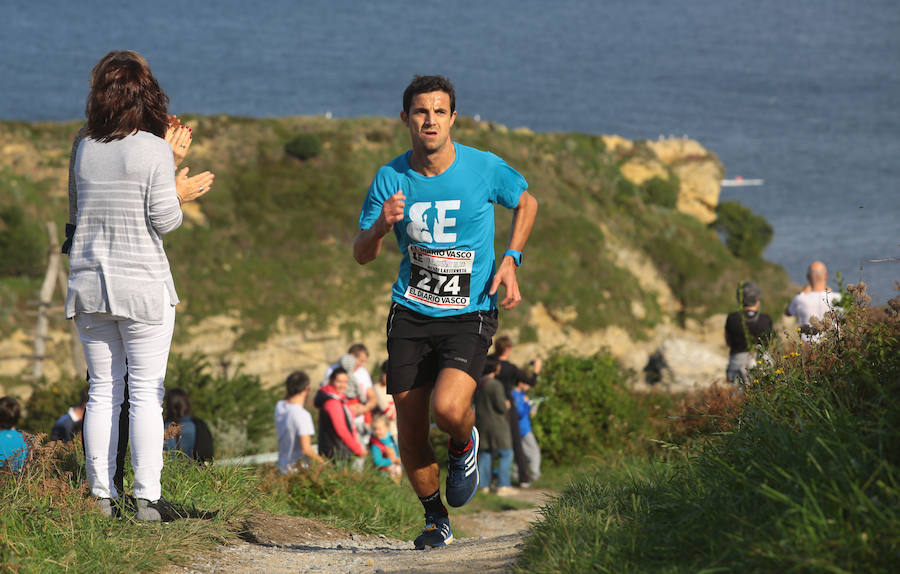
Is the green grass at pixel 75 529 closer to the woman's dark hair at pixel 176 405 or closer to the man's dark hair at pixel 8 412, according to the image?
the man's dark hair at pixel 8 412

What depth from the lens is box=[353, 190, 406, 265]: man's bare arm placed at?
4617mm

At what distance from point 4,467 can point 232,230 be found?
45.3 meters

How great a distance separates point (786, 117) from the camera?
193 m

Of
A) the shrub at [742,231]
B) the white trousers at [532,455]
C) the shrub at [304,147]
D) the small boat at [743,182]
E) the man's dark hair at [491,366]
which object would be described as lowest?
the white trousers at [532,455]

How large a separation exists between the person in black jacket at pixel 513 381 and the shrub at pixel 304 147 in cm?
4445

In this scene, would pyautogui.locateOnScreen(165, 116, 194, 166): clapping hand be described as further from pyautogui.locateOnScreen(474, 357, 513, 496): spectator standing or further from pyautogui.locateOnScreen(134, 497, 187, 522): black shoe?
pyautogui.locateOnScreen(474, 357, 513, 496): spectator standing

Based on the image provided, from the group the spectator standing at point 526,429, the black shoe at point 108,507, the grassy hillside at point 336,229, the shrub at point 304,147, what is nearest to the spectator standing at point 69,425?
the black shoe at point 108,507

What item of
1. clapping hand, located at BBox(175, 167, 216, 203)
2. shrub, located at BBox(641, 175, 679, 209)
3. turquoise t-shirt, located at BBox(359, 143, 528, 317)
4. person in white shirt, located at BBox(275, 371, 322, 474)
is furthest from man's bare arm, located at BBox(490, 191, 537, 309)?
shrub, located at BBox(641, 175, 679, 209)

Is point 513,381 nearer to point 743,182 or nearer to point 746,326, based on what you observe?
point 746,326

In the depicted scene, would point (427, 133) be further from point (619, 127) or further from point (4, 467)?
point (619, 127)

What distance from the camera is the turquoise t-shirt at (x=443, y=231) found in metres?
4.95

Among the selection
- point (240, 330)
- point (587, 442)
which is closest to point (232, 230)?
point (240, 330)

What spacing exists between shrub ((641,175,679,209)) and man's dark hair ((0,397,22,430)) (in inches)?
2614

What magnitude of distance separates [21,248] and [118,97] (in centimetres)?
4105
